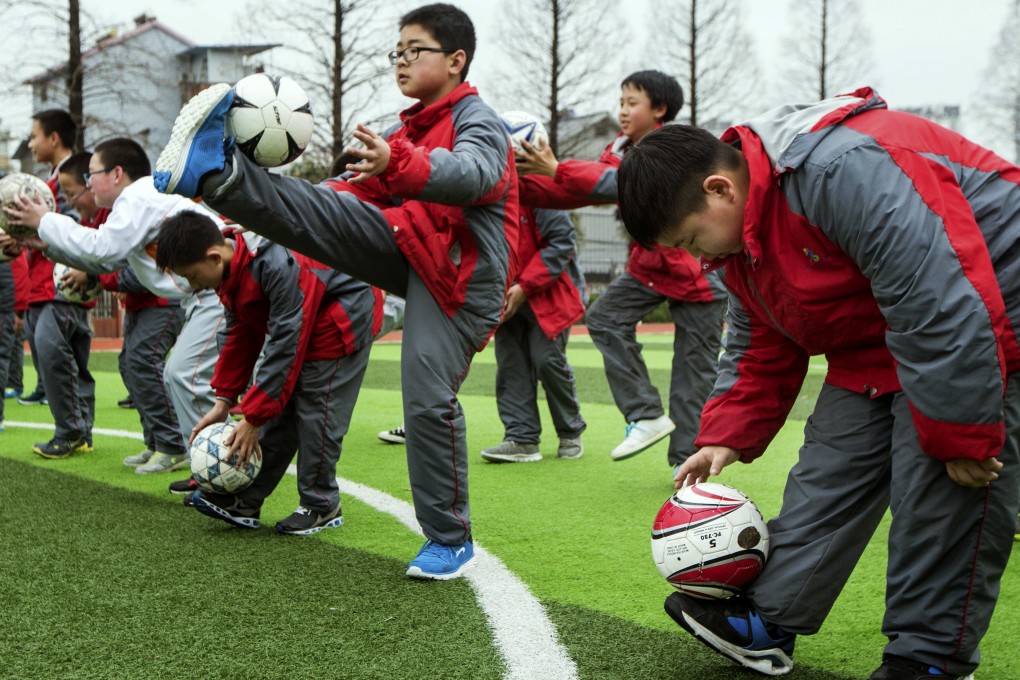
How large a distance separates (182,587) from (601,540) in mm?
1688

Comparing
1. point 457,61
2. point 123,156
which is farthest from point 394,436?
point 457,61

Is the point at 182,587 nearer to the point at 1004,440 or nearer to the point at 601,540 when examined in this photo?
the point at 601,540

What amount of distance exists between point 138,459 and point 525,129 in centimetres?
319

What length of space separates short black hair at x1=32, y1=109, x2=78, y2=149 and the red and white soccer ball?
653 centimetres

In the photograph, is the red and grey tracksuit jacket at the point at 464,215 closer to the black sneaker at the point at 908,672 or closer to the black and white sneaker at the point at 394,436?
the black sneaker at the point at 908,672

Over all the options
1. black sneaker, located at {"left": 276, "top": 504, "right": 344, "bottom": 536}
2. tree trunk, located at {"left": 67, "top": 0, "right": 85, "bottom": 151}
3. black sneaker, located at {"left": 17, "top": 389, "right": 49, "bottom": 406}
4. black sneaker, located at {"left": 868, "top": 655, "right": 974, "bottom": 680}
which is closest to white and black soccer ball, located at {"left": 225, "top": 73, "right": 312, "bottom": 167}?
black sneaker, located at {"left": 276, "top": 504, "right": 344, "bottom": 536}

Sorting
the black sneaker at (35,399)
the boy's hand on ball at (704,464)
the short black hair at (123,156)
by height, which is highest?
the short black hair at (123,156)

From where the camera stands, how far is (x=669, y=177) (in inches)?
95.9

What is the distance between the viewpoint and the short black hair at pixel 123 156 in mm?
5965

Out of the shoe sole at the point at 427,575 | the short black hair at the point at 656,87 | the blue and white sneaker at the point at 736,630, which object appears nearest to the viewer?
the blue and white sneaker at the point at 736,630

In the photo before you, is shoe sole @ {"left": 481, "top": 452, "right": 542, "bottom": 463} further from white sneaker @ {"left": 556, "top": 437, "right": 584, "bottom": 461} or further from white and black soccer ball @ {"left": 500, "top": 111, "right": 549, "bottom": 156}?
white and black soccer ball @ {"left": 500, "top": 111, "right": 549, "bottom": 156}

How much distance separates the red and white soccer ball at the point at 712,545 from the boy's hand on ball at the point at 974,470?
1.86 feet

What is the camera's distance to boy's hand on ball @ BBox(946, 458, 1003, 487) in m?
2.24

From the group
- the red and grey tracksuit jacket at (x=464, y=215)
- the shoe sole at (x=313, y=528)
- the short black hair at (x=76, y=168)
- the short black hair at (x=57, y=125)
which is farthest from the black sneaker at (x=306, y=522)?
the short black hair at (x=57, y=125)
